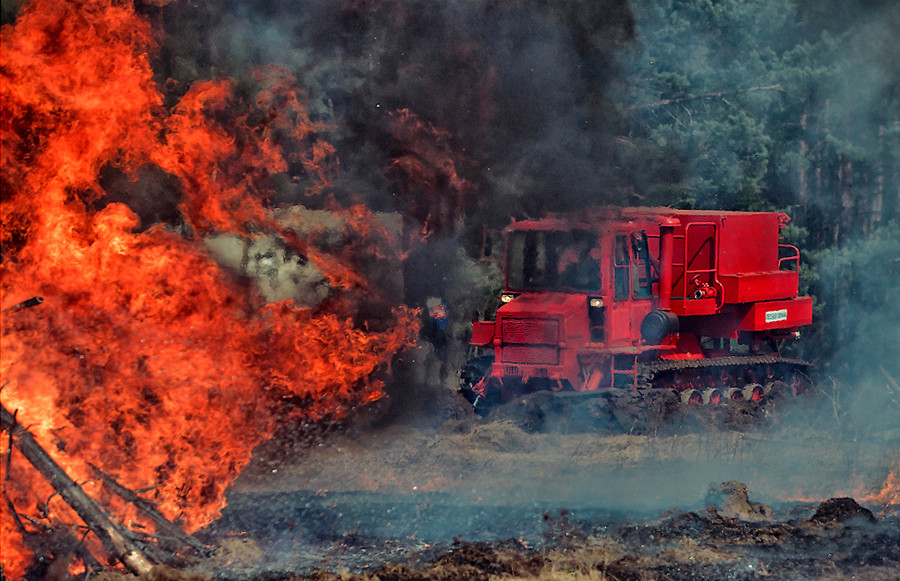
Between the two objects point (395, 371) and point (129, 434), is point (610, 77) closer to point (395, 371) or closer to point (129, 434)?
point (395, 371)

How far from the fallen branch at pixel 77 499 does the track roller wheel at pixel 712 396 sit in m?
8.92

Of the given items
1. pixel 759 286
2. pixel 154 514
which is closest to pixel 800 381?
pixel 759 286

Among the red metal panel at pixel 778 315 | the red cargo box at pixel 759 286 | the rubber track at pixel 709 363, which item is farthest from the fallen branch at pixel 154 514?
the red metal panel at pixel 778 315

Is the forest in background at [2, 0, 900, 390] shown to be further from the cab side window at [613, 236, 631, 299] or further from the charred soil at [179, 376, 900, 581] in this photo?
the charred soil at [179, 376, 900, 581]

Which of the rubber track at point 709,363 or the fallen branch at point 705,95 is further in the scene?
the fallen branch at point 705,95

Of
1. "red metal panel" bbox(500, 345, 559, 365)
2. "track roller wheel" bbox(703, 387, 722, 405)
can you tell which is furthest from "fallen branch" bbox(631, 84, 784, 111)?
"red metal panel" bbox(500, 345, 559, 365)

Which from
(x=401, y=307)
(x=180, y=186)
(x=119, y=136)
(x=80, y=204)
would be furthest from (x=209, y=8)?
(x=401, y=307)

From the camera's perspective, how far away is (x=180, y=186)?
41.9 ft

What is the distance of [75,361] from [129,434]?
0.84m

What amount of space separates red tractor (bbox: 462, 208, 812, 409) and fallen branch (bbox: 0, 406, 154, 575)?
6.26 meters

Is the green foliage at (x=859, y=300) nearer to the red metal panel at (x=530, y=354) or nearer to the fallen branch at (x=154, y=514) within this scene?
the red metal panel at (x=530, y=354)

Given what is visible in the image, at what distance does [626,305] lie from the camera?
12938mm

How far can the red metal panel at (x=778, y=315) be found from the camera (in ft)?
47.3

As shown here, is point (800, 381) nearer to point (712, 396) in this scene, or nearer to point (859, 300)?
point (712, 396)
